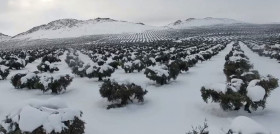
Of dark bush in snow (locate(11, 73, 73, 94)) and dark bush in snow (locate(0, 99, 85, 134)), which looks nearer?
dark bush in snow (locate(0, 99, 85, 134))

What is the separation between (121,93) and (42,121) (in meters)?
5.49

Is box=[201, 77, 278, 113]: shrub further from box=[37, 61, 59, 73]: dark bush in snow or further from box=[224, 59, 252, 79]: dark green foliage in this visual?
box=[37, 61, 59, 73]: dark bush in snow

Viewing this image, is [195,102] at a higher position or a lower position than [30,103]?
lower

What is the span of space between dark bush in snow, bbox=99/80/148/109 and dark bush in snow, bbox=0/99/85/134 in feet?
14.1

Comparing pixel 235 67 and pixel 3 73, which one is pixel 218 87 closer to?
pixel 235 67

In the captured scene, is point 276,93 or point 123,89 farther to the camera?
point 276,93

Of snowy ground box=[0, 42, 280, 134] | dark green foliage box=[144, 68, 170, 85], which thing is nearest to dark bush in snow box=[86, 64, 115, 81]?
snowy ground box=[0, 42, 280, 134]

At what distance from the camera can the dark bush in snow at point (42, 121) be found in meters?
8.23

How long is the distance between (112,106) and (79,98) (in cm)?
311

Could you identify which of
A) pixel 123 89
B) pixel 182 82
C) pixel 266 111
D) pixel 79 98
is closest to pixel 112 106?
pixel 123 89

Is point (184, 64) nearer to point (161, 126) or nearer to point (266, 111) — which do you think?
point (266, 111)

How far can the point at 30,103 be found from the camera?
9250mm

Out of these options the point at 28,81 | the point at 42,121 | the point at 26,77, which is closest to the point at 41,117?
the point at 42,121

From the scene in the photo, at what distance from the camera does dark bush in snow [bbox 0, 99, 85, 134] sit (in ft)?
27.0
